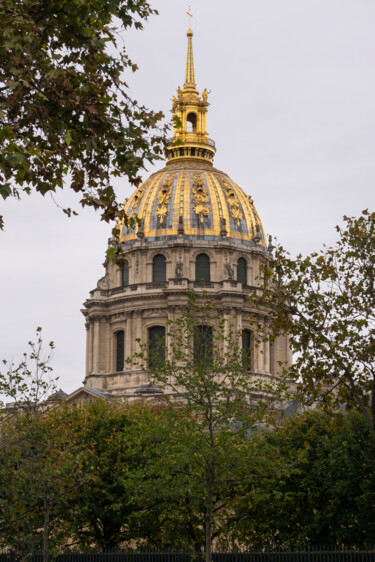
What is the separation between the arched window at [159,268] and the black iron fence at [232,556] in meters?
61.0

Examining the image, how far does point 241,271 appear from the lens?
100875 millimetres

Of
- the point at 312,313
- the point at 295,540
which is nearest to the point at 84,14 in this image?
the point at 312,313

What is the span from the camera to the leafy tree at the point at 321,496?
128ft

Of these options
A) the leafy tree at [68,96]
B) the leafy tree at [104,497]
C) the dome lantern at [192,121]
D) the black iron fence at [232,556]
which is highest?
the dome lantern at [192,121]

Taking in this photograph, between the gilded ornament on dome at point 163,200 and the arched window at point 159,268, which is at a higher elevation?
the gilded ornament on dome at point 163,200

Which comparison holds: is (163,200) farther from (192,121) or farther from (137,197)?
(192,121)

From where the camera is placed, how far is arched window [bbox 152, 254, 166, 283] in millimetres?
99500

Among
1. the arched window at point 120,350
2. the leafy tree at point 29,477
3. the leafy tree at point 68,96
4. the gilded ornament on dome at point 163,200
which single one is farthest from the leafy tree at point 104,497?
Result: the gilded ornament on dome at point 163,200

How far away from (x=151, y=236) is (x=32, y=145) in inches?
3389

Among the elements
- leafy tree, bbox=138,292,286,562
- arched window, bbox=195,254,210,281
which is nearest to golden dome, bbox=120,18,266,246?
arched window, bbox=195,254,210,281

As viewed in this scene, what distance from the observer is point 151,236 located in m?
101

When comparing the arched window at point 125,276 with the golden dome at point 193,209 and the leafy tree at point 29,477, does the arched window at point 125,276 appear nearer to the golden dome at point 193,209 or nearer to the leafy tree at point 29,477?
the golden dome at point 193,209

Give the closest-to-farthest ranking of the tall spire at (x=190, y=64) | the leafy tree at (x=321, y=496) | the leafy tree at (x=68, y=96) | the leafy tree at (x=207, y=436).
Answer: the leafy tree at (x=68, y=96) → the leafy tree at (x=207, y=436) → the leafy tree at (x=321, y=496) → the tall spire at (x=190, y=64)

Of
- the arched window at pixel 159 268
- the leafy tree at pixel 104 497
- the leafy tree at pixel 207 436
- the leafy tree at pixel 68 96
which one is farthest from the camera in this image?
the arched window at pixel 159 268
